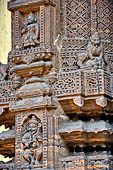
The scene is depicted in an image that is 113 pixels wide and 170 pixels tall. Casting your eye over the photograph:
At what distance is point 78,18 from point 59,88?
1.54 metres

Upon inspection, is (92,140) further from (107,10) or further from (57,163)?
(107,10)

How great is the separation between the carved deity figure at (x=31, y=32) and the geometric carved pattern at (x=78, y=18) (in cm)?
67

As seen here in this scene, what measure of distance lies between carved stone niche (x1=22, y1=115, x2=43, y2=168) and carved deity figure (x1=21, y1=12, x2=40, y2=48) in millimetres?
1332

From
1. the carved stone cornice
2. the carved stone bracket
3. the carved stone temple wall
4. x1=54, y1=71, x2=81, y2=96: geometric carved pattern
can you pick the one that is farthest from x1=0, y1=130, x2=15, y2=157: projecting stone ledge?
the carved stone cornice

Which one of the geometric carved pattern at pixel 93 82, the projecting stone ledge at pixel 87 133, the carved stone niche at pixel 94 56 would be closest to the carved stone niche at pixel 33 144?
the projecting stone ledge at pixel 87 133

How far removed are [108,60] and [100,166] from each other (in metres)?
1.96

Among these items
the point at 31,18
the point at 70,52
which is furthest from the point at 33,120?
the point at 31,18

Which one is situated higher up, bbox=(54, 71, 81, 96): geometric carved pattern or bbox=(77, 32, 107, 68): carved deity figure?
bbox=(77, 32, 107, 68): carved deity figure

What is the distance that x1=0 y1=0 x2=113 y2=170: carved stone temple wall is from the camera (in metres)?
10.4

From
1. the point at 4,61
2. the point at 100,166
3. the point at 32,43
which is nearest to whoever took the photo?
the point at 100,166

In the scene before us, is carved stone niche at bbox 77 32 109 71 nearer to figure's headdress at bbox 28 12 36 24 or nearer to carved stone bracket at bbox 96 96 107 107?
carved stone bracket at bbox 96 96 107 107

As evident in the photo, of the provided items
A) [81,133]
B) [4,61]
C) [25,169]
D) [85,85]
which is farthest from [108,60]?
[4,61]

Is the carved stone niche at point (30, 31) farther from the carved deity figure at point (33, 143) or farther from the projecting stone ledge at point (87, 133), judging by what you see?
the projecting stone ledge at point (87, 133)

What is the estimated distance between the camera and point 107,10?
A: 11.6 meters
